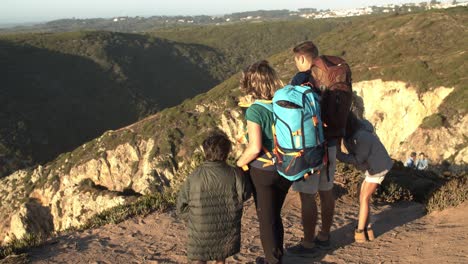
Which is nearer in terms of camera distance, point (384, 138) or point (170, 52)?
point (384, 138)

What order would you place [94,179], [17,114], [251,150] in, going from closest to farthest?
[251,150]
[94,179]
[17,114]

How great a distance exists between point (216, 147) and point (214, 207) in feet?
1.68

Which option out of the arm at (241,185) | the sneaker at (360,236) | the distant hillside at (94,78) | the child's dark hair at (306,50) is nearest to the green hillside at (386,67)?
the sneaker at (360,236)

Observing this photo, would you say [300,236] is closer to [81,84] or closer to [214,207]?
[214,207]

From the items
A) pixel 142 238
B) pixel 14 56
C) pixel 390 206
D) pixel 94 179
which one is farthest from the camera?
pixel 14 56

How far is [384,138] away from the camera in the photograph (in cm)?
2758

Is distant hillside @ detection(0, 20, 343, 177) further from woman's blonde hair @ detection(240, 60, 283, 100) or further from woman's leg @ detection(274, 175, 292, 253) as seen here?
woman's blonde hair @ detection(240, 60, 283, 100)

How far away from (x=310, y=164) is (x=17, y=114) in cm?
6216

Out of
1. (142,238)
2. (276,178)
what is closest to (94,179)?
(142,238)

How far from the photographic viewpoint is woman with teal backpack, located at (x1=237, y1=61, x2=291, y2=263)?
3822 millimetres

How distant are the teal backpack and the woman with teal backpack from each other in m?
0.07

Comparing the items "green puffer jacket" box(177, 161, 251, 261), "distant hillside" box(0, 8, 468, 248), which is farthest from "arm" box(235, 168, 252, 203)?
"distant hillside" box(0, 8, 468, 248)

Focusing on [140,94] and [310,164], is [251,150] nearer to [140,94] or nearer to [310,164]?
[310,164]

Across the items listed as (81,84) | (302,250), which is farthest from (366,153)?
(81,84)
